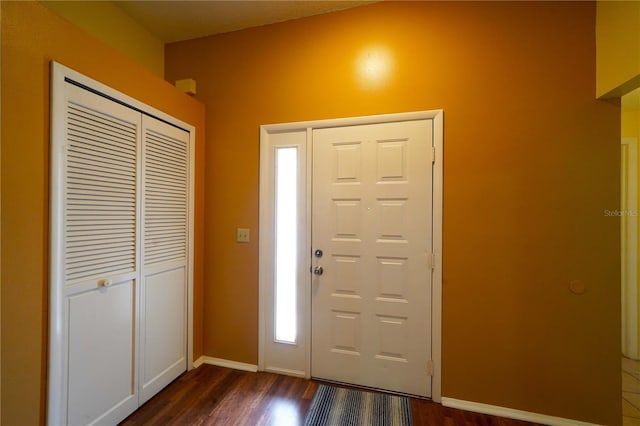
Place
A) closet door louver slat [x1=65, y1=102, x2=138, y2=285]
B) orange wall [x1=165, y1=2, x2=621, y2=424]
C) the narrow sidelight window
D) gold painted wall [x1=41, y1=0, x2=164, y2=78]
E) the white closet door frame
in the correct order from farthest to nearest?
the narrow sidelight window → gold painted wall [x1=41, y1=0, x2=164, y2=78] → orange wall [x1=165, y1=2, x2=621, y2=424] → closet door louver slat [x1=65, y1=102, x2=138, y2=285] → the white closet door frame

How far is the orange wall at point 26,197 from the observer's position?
117cm

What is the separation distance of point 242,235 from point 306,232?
0.59 metres

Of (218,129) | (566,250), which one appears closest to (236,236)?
(218,129)

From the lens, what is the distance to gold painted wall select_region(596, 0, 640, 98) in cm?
142

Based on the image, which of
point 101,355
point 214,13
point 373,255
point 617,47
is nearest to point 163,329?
point 101,355

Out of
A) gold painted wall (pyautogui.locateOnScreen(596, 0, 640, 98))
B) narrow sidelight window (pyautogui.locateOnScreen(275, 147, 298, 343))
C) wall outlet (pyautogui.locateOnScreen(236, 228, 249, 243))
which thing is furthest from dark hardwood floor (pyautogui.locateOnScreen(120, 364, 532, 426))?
gold painted wall (pyautogui.locateOnScreen(596, 0, 640, 98))

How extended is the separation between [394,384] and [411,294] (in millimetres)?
686

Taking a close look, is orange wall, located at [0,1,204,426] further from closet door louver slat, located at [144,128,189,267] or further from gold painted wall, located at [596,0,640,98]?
gold painted wall, located at [596,0,640,98]

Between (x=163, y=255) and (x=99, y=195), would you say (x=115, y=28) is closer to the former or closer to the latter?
(x=99, y=195)

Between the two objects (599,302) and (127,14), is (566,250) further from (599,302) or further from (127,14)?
(127,14)

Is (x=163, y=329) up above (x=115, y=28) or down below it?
below

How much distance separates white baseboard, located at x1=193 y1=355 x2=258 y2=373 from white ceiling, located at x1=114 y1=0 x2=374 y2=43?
115 inches

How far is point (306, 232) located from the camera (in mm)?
2137

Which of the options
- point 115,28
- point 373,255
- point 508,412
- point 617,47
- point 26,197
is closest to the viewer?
point 26,197
